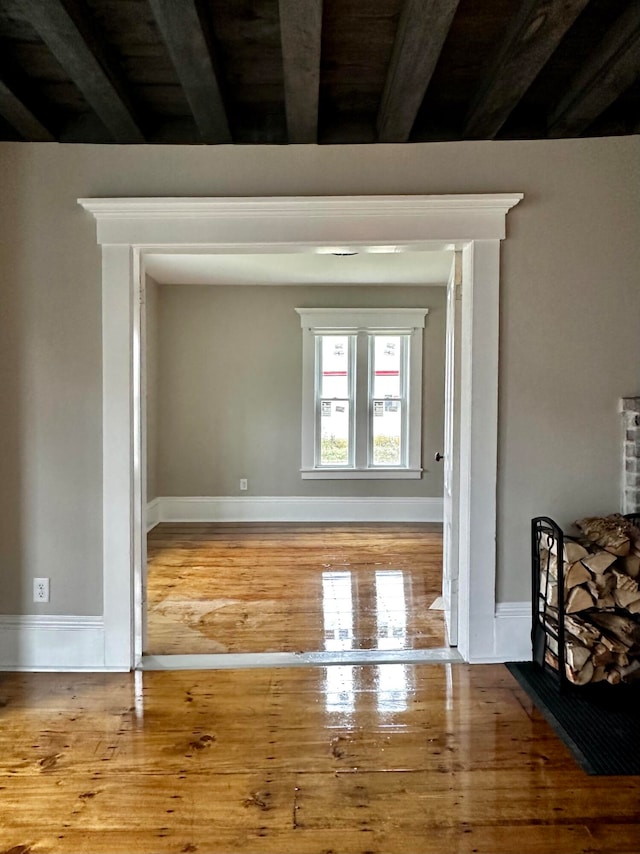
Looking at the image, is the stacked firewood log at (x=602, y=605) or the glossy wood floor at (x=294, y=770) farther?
the stacked firewood log at (x=602, y=605)

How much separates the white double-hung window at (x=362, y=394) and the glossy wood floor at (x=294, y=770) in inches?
148

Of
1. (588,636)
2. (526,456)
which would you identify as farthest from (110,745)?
(526,456)

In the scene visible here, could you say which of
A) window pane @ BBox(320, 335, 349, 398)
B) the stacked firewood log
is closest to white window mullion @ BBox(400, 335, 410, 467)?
window pane @ BBox(320, 335, 349, 398)

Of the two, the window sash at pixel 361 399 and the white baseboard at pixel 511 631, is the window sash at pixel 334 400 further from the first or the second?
the white baseboard at pixel 511 631

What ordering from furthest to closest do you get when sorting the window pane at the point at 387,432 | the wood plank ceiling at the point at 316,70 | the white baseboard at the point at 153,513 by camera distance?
the window pane at the point at 387,432
the white baseboard at the point at 153,513
the wood plank ceiling at the point at 316,70

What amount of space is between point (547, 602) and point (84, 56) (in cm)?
306

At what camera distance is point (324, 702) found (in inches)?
99.6

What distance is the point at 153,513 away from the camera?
619cm

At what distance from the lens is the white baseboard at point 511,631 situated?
9.50 feet

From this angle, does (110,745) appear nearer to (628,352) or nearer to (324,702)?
(324,702)

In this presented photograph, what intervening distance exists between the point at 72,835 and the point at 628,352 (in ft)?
10.1

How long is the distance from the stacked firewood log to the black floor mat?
0.21 feet

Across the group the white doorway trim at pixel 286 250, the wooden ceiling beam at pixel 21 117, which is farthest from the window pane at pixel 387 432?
the wooden ceiling beam at pixel 21 117

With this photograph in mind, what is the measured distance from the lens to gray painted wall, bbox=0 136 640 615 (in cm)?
282
